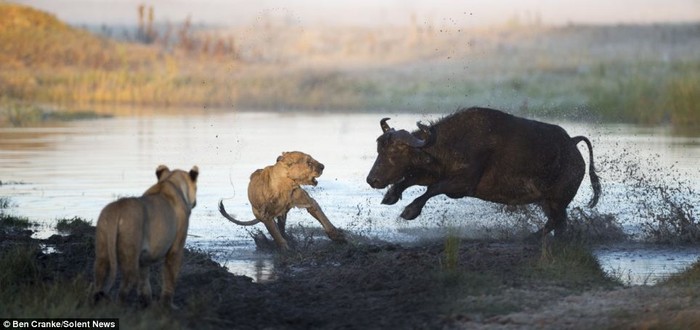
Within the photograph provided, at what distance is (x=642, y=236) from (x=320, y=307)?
6.43 meters

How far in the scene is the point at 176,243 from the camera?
9.37 meters

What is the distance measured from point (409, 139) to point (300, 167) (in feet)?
3.96

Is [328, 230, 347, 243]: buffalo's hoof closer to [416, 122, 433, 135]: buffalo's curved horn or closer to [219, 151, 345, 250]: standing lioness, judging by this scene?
[219, 151, 345, 250]: standing lioness

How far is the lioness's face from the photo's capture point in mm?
14242

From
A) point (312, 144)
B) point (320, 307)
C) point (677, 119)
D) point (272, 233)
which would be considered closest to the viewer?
point (320, 307)

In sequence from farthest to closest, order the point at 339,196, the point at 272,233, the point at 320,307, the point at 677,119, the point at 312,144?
the point at 677,119 < the point at 312,144 < the point at 339,196 < the point at 272,233 < the point at 320,307

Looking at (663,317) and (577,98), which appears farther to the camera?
(577,98)

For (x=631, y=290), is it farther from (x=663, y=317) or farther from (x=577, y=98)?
(x=577, y=98)

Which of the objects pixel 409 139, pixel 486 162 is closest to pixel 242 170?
pixel 409 139

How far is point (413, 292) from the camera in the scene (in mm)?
10758

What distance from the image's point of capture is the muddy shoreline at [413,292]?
952 centimetres

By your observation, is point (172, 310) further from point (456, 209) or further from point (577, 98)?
point (577, 98)

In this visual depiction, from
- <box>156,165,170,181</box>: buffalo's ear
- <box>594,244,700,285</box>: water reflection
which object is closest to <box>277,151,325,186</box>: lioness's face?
<box>594,244,700,285</box>: water reflection

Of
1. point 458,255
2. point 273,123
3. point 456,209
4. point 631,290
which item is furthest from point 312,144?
point 631,290
